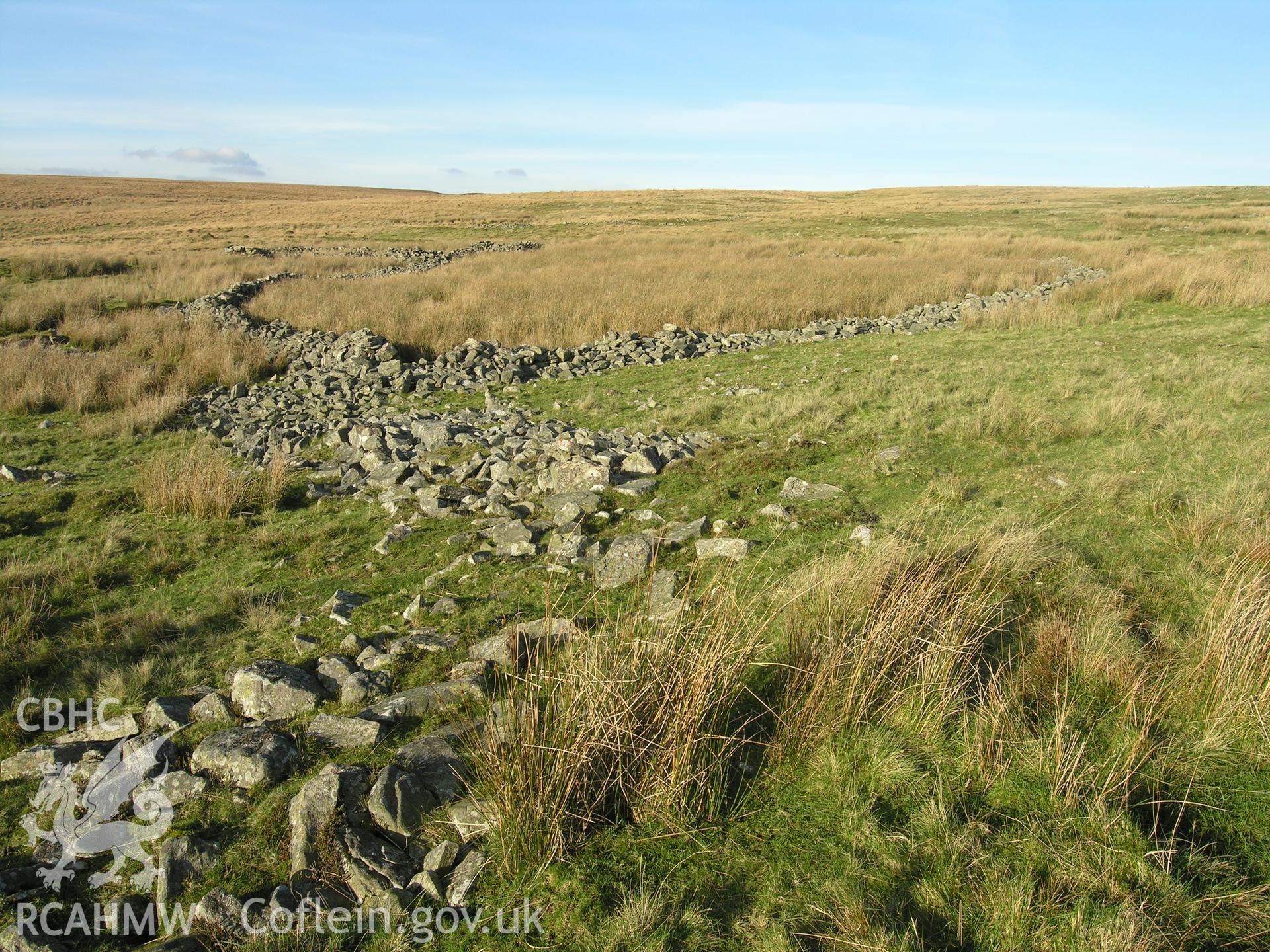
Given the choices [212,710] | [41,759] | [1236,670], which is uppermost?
[1236,670]

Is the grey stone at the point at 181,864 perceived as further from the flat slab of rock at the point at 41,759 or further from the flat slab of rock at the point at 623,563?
the flat slab of rock at the point at 623,563

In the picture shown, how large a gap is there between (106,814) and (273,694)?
852 millimetres

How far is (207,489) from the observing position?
7.34 meters

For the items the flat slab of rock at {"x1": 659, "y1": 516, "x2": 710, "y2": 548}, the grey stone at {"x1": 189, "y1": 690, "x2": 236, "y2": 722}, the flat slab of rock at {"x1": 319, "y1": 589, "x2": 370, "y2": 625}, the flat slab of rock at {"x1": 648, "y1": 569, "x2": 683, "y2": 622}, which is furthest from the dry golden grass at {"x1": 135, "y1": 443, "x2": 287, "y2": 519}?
the flat slab of rock at {"x1": 648, "y1": 569, "x2": 683, "y2": 622}

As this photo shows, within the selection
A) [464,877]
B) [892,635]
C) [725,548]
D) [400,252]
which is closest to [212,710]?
[464,877]

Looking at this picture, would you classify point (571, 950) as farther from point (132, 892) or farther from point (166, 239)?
point (166, 239)

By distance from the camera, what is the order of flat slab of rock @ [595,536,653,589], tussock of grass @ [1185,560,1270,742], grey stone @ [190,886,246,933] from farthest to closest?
flat slab of rock @ [595,536,653,589], tussock of grass @ [1185,560,1270,742], grey stone @ [190,886,246,933]

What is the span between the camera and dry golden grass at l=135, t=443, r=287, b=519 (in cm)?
728

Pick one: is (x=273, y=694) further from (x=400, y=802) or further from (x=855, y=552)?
(x=855, y=552)

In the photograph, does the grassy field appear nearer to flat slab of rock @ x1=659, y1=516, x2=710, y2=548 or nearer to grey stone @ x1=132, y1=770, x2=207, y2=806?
grey stone @ x1=132, y1=770, x2=207, y2=806

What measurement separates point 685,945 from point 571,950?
1.24 ft

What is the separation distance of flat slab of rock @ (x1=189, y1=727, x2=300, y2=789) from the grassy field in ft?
0.38

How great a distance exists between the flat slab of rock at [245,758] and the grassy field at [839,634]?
115mm

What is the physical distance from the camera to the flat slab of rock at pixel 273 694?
392cm
